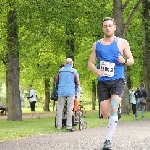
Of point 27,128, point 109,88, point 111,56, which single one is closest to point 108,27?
point 111,56

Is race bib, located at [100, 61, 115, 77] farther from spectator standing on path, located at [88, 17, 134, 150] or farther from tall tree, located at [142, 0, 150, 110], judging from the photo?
tall tree, located at [142, 0, 150, 110]

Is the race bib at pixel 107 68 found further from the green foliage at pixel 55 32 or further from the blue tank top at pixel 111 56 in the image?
the green foliage at pixel 55 32

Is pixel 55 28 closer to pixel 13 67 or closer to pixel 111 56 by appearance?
pixel 13 67

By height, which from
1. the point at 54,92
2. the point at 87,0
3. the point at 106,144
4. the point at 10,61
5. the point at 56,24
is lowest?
the point at 106,144

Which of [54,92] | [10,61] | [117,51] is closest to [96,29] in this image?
[10,61]

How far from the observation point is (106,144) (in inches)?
310

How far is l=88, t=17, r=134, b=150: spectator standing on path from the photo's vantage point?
8057 mm

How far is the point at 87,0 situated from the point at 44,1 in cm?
523

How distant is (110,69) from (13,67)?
16091mm

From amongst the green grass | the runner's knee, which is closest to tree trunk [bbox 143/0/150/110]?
the green grass

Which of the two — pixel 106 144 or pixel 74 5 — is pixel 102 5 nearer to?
pixel 74 5

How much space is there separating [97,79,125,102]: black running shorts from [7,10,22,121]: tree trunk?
15.4 metres

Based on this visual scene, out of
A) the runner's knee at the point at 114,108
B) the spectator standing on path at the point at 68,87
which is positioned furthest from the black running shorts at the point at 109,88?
the spectator standing on path at the point at 68,87

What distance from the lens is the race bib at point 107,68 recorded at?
26.3 ft
